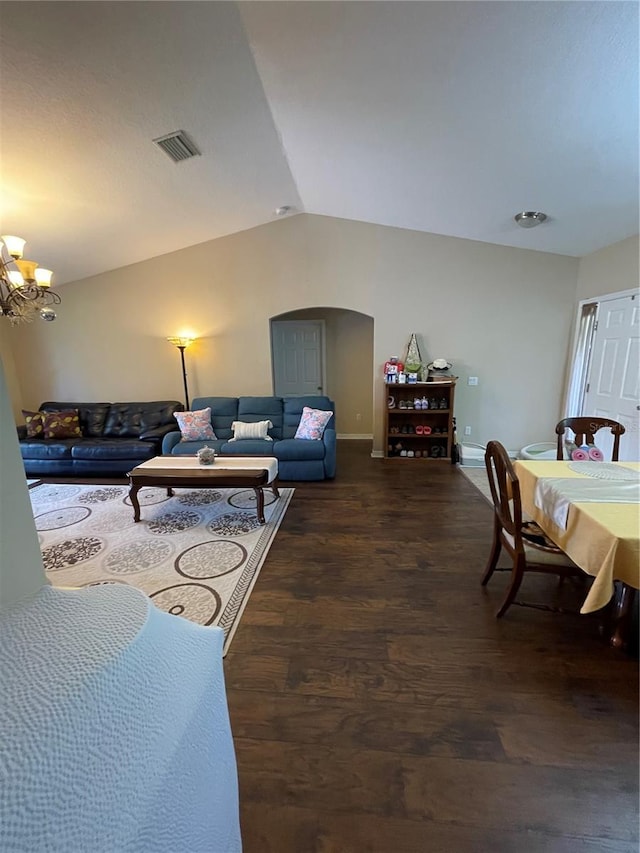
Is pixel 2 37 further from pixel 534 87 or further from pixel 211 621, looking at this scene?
pixel 211 621

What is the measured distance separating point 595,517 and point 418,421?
3.52 m

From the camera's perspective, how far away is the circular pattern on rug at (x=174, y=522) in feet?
10.1

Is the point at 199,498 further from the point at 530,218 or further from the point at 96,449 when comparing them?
the point at 530,218

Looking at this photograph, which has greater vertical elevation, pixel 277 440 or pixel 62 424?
pixel 62 424

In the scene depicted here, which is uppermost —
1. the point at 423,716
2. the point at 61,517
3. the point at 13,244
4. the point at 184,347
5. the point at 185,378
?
the point at 13,244

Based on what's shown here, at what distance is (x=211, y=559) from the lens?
2627 millimetres

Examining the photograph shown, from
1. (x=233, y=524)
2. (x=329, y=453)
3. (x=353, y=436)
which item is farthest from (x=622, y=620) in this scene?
(x=353, y=436)

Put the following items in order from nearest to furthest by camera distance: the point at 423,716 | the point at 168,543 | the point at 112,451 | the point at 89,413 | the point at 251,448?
the point at 423,716 → the point at 168,543 → the point at 251,448 → the point at 112,451 → the point at 89,413

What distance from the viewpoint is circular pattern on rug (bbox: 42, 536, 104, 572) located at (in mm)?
2594

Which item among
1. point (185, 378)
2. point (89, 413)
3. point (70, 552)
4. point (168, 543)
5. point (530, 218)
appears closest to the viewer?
point (70, 552)

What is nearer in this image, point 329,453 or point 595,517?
point 595,517

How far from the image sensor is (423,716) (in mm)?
1498

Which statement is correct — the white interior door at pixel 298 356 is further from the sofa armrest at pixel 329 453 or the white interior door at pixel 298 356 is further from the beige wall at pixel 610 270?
the beige wall at pixel 610 270

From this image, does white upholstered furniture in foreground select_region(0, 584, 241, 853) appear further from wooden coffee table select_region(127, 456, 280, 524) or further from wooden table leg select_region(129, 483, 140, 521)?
wooden table leg select_region(129, 483, 140, 521)
